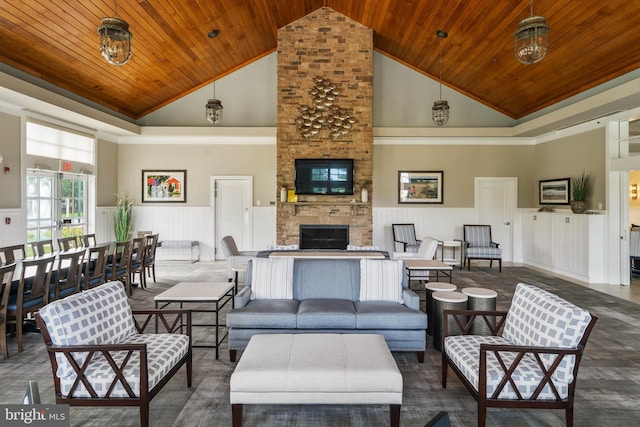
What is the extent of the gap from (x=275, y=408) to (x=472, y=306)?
84.2 inches

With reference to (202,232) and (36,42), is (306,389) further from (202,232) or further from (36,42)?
(202,232)

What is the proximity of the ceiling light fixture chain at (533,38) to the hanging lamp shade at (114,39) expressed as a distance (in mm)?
3384

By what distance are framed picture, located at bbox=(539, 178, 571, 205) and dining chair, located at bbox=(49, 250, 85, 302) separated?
865cm

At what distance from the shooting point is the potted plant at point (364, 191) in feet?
25.2

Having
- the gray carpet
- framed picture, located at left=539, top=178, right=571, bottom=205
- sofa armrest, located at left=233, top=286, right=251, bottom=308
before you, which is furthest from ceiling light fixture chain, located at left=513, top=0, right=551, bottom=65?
framed picture, located at left=539, top=178, right=571, bottom=205

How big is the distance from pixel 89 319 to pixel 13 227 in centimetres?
480

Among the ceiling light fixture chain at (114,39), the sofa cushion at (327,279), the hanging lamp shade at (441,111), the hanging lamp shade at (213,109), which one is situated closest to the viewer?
the ceiling light fixture chain at (114,39)

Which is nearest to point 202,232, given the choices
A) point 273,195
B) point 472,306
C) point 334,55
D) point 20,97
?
point 273,195

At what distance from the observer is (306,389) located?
214 cm

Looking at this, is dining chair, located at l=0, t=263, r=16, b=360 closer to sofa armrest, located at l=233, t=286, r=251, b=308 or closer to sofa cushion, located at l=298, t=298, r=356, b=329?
sofa armrest, located at l=233, t=286, r=251, b=308

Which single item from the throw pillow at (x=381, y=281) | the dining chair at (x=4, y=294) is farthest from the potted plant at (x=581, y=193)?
the dining chair at (x=4, y=294)

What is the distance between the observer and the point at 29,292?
357 centimetres

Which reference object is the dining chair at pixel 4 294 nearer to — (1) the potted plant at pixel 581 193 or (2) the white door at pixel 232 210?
(2) the white door at pixel 232 210

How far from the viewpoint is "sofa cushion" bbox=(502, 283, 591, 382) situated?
214 centimetres
